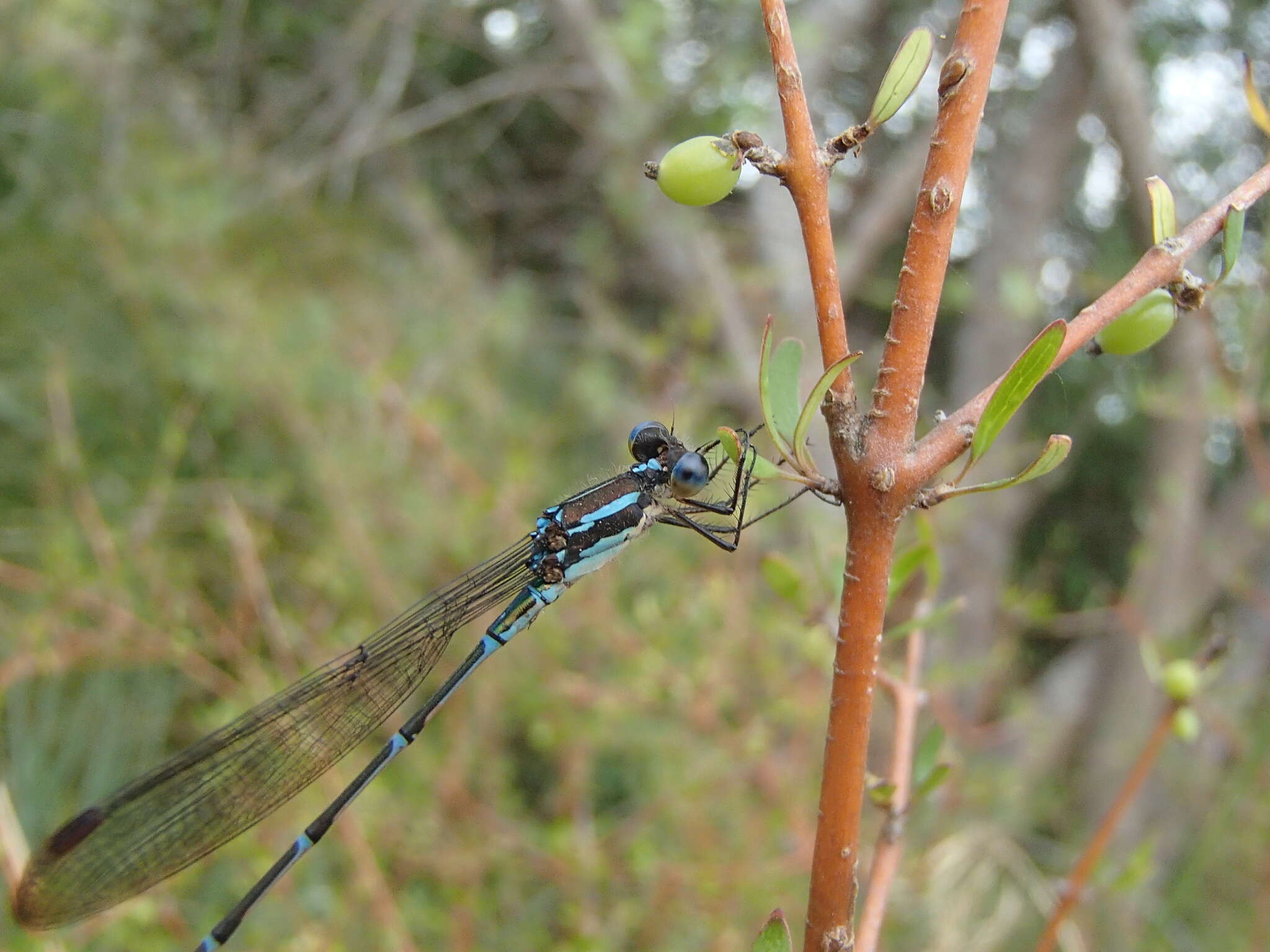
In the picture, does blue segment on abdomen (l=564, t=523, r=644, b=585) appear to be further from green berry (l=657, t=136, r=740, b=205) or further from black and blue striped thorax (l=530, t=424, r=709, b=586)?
green berry (l=657, t=136, r=740, b=205)

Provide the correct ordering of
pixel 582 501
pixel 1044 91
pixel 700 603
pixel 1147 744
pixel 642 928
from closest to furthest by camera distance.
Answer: pixel 1147 744 → pixel 582 501 → pixel 642 928 → pixel 700 603 → pixel 1044 91

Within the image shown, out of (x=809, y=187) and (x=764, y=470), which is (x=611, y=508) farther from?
(x=809, y=187)

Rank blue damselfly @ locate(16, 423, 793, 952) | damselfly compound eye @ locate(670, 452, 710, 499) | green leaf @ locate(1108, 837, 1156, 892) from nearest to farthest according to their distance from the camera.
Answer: green leaf @ locate(1108, 837, 1156, 892), damselfly compound eye @ locate(670, 452, 710, 499), blue damselfly @ locate(16, 423, 793, 952)

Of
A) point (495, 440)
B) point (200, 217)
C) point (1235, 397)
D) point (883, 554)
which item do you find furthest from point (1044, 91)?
point (883, 554)

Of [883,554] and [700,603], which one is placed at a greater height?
[700,603]

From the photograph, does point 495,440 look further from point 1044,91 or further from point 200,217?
point 1044,91

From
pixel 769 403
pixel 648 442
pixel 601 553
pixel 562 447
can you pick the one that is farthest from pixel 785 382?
pixel 562 447

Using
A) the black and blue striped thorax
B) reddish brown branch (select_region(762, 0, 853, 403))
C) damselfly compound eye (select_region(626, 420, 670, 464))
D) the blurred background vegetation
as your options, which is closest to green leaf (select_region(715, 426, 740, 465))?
reddish brown branch (select_region(762, 0, 853, 403))
